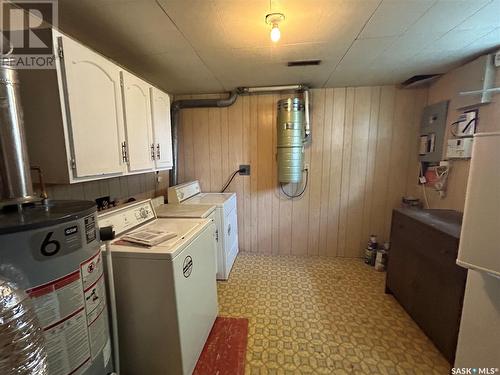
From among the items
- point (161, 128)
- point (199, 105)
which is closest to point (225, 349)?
point (161, 128)

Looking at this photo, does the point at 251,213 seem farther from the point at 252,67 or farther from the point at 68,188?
the point at 68,188

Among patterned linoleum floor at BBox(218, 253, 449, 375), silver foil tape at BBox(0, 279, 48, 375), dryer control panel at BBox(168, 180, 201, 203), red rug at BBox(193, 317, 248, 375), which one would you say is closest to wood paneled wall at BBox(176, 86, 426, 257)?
dryer control panel at BBox(168, 180, 201, 203)

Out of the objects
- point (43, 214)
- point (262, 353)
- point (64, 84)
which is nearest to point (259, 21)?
point (64, 84)

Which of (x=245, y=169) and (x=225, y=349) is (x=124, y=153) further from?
(x=245, y=169)

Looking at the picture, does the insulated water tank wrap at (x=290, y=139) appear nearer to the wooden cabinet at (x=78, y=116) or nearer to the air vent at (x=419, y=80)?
the air vent at (x=419, y=80)

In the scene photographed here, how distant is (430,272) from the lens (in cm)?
158

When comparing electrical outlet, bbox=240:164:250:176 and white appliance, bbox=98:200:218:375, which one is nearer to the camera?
white appliance, bbox=98:200:218:375

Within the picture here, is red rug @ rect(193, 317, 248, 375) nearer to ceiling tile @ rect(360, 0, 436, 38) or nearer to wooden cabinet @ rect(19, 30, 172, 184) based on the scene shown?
wooden cabinet @ rect(19, 30, 172, 184)

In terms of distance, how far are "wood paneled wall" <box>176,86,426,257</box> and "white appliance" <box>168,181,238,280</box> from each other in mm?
235

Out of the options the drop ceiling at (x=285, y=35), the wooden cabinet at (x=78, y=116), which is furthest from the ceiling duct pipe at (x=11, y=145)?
the drop ceiling at (x=285, y=35)

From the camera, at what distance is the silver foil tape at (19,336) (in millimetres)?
590

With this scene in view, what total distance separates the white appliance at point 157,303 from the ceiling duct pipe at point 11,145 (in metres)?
0.51

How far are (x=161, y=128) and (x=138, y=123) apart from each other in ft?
1.19

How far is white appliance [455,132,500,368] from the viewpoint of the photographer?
92 centimetres
